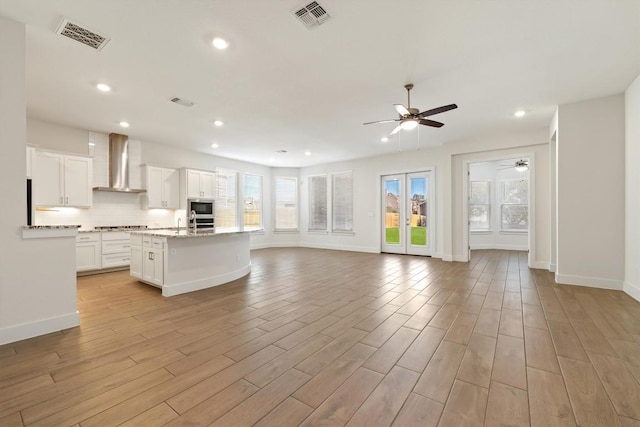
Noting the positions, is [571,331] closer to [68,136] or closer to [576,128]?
[576,128]

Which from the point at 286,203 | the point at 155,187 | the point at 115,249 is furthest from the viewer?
the point at 286,203

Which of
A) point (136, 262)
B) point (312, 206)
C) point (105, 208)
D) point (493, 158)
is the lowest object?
point (136, 262)

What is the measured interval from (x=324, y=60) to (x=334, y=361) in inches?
126

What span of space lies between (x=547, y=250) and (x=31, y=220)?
10240 mm

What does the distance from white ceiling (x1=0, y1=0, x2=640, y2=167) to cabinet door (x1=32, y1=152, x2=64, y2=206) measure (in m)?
0.80

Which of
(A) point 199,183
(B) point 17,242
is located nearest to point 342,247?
(A) point 199,183

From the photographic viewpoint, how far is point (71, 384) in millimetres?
1896

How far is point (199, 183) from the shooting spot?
7238 millimetres

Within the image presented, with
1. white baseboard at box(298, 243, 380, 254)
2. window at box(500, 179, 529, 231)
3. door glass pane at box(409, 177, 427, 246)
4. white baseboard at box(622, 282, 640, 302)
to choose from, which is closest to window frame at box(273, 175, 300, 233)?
white baseboard at box(298, 243, 380, 254)

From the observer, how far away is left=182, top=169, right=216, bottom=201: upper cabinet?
6965 mm

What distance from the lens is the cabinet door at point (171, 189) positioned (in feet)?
22.4

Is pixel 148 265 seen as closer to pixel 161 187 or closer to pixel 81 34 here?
pixel 161 187

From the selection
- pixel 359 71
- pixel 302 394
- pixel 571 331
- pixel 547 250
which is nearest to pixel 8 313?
pixel 302 394

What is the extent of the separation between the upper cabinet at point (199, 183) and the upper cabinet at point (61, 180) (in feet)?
6.32
